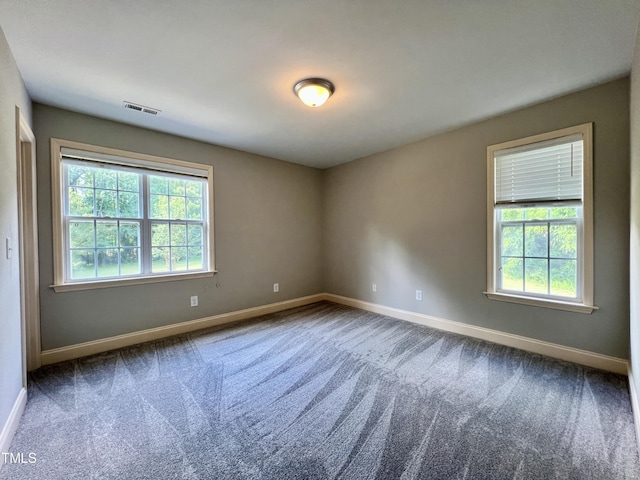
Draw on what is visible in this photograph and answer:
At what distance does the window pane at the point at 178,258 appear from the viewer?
345cm

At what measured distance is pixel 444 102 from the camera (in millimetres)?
2645

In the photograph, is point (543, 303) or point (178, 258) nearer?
point (543, 303)

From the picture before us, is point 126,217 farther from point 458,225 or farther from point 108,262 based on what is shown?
point 458,225

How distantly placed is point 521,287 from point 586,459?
1.72m

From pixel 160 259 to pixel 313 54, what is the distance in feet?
9.26

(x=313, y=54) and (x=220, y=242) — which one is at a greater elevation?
(x=313, y=54)

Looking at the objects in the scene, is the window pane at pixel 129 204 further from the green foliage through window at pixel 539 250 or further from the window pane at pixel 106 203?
the green foliage through window at pixel 539 250

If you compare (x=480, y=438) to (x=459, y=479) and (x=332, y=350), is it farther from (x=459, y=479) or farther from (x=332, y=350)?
(x=332, y=350)

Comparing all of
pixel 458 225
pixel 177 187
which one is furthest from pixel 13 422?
pixel 458 225

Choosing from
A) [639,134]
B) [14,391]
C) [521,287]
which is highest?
[639,134]

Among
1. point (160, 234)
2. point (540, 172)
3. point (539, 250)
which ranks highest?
point (540, 172)

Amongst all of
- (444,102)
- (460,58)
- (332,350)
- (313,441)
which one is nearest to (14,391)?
(313,441)

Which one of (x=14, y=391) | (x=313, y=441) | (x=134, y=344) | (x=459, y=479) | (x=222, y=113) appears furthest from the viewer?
(x=134, y=344)

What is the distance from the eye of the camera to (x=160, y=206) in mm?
3355
